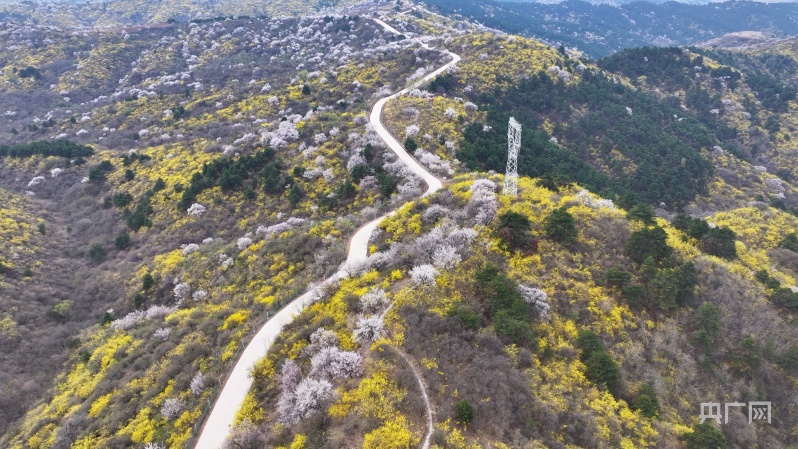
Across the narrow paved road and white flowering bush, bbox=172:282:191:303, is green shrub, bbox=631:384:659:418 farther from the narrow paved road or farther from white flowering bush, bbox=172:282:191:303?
white flowering bush, bbox=172:282:191:303

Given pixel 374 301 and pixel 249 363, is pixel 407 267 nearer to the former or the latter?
pixel 374 301

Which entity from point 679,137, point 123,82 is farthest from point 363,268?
point 123,82

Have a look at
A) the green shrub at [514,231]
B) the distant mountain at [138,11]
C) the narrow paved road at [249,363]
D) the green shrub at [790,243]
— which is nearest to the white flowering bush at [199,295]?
the narrow paved road at [249,363]

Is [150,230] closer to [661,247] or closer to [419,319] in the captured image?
[419,319]

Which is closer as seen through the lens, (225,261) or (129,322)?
(129,322)

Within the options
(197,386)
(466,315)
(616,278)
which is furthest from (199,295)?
(616,278)

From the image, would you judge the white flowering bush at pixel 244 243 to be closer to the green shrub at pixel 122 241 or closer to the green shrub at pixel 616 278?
the green shrub at pixel 122 241

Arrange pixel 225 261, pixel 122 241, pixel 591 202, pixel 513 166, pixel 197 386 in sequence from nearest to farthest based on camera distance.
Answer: pixel 197 386 → pixel 513 166 → pixel 591 202 → pixel 225 261 → pixel 122 241
